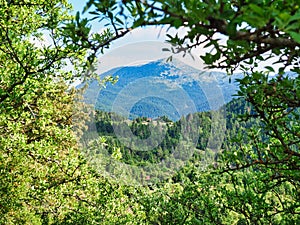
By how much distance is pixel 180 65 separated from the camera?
5.10 m

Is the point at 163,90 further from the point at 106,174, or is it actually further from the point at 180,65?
the point at 106,174

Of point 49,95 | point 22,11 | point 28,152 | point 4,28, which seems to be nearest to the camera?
point 4,28

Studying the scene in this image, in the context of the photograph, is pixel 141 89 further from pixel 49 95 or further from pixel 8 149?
pixel 49 95

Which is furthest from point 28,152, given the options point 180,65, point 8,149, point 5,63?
point 180,65

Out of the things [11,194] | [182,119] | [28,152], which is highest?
[182,119]

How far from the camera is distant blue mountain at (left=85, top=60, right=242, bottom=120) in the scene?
528 centimetres

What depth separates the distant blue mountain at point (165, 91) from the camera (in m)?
5.28

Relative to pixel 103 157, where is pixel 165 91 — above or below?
above

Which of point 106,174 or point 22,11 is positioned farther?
point 106,174

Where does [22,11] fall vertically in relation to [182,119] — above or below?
above

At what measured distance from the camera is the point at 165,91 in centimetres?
608

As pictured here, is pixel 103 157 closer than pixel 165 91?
No

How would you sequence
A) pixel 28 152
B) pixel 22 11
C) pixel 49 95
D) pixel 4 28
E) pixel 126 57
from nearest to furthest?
1. pixel 126 57
2. pixel 4 28
3. pixel 22 11
4. pixel 28 152
5. pixel 49 95

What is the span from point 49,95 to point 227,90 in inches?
223
